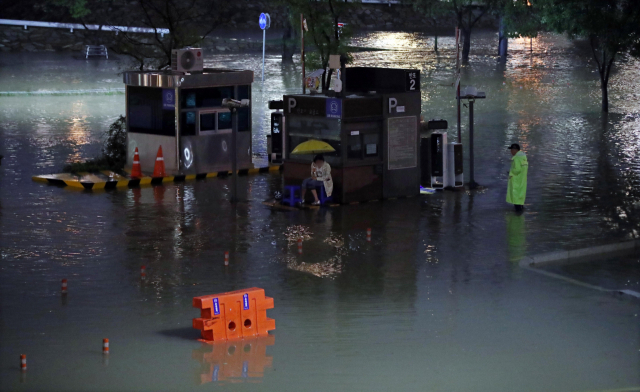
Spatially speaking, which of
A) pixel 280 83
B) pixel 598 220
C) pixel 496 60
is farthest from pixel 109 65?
pixel 598 220

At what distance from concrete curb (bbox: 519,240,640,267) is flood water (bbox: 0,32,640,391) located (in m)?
0.25

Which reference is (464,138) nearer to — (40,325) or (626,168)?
(626,168)

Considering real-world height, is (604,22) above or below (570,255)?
above

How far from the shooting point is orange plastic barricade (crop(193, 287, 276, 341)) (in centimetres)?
980

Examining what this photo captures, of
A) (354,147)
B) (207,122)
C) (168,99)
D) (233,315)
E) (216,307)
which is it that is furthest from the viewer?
(207,122)

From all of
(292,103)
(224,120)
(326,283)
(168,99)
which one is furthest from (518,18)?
(326,283)

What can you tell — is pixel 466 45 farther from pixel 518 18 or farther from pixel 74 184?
pixel 74 184

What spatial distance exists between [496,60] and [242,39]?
56.9 feet

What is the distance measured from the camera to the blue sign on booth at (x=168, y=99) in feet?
67.3

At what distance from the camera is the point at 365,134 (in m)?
18.1

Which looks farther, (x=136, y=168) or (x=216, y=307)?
(x=136, y=168)

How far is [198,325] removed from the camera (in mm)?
9844

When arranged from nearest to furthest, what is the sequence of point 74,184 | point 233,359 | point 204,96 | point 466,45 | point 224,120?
point 233,359
point 74,184
point 204,96
point 224,120
point 466,45

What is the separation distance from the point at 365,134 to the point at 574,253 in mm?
5477
